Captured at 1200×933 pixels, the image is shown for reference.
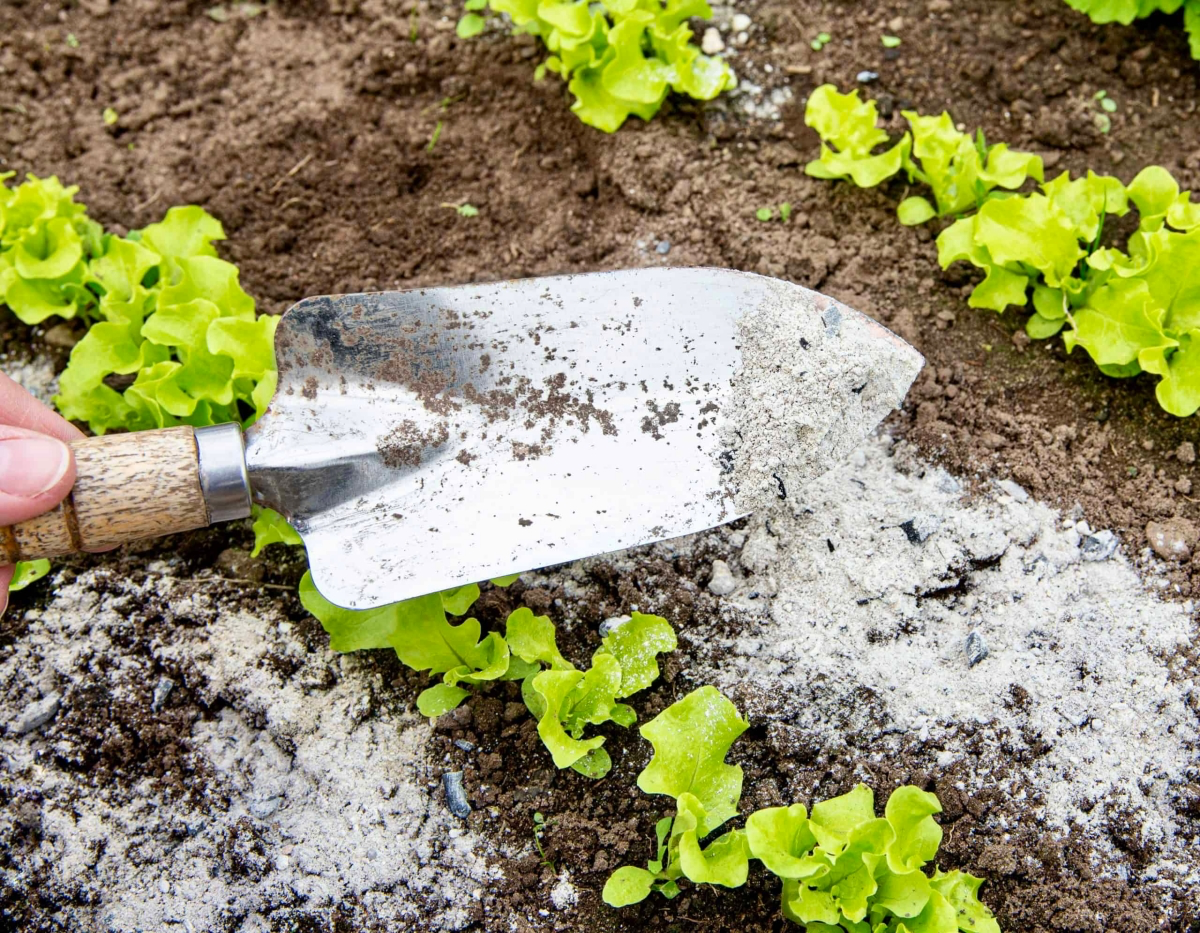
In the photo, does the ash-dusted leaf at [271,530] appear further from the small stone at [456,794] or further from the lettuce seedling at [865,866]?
the lettuce seedling at [865,866]

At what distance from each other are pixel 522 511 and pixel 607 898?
649mm

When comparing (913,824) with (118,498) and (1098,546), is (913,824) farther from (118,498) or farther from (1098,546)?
(118,498)

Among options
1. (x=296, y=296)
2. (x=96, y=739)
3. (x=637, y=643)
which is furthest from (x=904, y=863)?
(x=296, y=296)

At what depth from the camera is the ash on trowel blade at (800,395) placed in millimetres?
1824

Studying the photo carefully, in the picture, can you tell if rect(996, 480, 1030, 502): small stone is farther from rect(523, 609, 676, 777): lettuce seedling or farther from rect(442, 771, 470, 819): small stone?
rect(442, 771, 470, 819): small stone

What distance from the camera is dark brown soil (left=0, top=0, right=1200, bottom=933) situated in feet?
6.13

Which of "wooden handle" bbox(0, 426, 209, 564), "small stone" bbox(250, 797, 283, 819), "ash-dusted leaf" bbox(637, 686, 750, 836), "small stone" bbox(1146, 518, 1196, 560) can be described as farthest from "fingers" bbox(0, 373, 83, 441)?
"small stone" bbox(1146, 518, 1196, 560)

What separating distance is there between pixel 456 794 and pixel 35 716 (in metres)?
0.80

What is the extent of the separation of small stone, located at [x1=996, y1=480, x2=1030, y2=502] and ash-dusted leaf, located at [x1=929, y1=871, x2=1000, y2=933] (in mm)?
734

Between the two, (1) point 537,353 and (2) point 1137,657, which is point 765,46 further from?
(2) point 1137,657

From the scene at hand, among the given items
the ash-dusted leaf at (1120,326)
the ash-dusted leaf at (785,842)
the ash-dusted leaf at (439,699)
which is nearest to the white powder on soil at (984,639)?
the ash-dusted leaf at (785,842)

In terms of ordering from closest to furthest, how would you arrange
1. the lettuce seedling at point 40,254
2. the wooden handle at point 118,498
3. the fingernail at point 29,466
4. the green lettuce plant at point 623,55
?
the fingernail at point 29,466
the wooden handle at point 118,498
the lettuce seedling at point 40,254
the green lettuce plant at point 623,55

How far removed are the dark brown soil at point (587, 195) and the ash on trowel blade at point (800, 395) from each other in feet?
0.98

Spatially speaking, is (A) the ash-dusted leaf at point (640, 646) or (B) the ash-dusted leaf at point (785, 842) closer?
(B) the ash-dusted leaf at point (785, 842)
